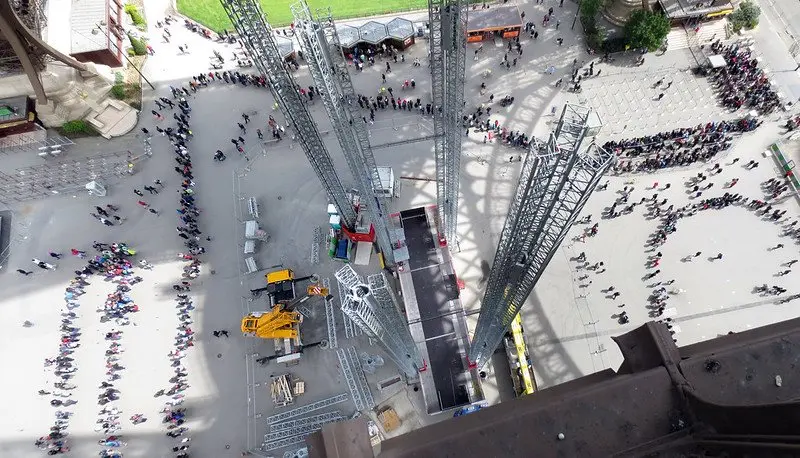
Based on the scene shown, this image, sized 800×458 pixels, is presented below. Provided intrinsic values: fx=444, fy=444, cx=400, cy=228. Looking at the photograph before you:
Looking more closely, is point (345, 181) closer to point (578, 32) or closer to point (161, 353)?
point (161, 353)

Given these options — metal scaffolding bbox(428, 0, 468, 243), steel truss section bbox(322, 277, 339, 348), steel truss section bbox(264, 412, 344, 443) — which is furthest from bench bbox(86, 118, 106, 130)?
metal scaffolding bbox(428, 0, 468, 243)

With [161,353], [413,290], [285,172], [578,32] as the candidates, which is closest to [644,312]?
[413,290]

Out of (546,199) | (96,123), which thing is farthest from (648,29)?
(96,123)

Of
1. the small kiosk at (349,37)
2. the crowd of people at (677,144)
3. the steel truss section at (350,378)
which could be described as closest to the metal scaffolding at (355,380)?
the steel truss section at (350,378)

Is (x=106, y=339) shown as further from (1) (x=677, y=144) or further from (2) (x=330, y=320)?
(1) (x=677, y=144)

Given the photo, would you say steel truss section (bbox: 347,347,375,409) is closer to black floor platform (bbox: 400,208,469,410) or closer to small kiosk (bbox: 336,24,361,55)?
black floor platform (bbox: 400,208,469,410)

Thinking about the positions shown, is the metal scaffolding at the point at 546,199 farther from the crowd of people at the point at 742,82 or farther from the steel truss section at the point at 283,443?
the crowd of people at the point at 742,82
